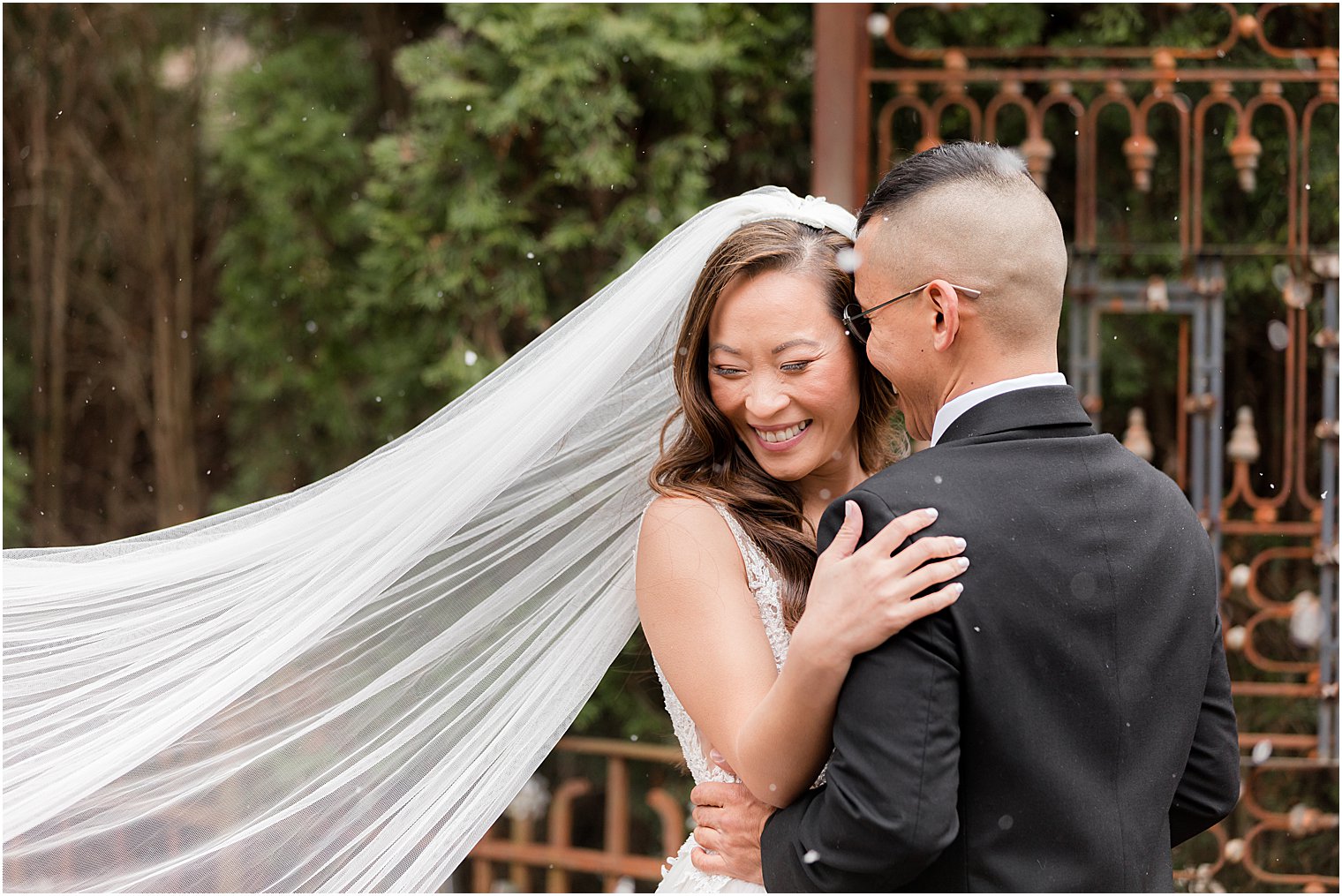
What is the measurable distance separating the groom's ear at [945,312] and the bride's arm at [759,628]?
30 centimetres

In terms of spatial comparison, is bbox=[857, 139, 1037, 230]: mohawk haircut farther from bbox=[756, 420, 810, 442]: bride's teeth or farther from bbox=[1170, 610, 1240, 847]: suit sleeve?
bbox=[1170, 610, 1240, 847]: suit sleeve

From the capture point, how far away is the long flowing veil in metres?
2.11

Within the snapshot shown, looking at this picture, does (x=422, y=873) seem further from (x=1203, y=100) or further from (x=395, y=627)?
(x=1203, y=100)

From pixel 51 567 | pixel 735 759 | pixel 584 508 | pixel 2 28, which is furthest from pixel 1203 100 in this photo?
pixel 2 28

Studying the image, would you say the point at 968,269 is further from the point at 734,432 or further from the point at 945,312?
the point at 734,432

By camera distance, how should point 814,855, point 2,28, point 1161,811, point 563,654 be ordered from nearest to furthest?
point 814,855 → point 1161,811 → point 563,654 → point 2,28

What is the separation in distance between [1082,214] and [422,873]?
3.02 metres

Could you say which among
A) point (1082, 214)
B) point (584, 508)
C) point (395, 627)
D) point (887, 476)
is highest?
point (1082, 214)

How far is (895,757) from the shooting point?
146cm

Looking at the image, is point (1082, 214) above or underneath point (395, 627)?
above

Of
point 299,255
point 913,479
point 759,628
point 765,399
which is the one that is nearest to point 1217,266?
point 765,399

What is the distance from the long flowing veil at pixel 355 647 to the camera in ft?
6.92

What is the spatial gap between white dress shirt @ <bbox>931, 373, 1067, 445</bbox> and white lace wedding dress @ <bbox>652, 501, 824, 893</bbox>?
50 centimetres

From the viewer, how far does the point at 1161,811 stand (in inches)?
67.3
